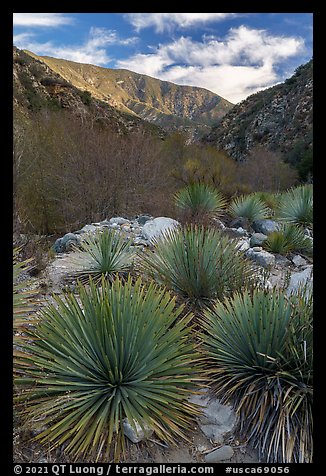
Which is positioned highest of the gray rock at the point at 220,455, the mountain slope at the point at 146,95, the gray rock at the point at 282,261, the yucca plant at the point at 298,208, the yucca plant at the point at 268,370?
the mountain slope at the point at 146,95

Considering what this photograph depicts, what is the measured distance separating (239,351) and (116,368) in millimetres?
1018

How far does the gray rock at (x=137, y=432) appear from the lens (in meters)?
2.15

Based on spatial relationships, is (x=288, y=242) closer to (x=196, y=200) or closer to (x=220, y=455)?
(x=196, y=200)

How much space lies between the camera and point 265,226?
9883mm

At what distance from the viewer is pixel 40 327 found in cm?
266

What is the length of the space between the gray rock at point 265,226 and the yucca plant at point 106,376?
747 centimetres

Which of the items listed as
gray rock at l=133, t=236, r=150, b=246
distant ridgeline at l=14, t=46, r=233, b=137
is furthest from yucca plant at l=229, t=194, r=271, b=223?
distant ridgeline at l=14, t=46, r=233, b=137

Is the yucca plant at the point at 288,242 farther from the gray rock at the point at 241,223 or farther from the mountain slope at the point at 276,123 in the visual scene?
the mountain slope at the point at 276,123

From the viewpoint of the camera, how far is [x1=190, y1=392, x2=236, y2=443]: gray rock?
233 centimetres

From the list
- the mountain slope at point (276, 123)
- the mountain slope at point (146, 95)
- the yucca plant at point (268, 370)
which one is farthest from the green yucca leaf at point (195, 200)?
the mountain slope at point (146, 95)

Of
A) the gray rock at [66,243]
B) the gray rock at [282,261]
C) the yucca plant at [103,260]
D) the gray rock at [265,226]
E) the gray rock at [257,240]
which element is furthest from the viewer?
the gray rock at [265,226]

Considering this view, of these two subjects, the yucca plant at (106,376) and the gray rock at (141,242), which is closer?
the yucca plant at (106,376)

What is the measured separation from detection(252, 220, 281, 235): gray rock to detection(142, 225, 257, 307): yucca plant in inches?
230
